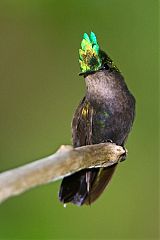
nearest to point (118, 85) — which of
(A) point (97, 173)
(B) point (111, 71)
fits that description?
(B) point (111, 71)

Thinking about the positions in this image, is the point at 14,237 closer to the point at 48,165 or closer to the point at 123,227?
the point at 123,227

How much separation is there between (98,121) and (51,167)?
940 millimetres

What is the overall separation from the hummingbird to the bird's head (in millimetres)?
17

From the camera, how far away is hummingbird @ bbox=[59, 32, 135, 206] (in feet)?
8.23

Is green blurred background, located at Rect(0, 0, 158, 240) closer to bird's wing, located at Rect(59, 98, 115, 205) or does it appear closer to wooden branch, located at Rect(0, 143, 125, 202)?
bird's wing, located at Rect(59, 98, 115, 205)

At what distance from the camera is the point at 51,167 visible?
5.33 feet

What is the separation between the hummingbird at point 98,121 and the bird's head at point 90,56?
0.06 ft

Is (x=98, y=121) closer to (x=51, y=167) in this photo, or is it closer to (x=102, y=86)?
(x=102, y=86)

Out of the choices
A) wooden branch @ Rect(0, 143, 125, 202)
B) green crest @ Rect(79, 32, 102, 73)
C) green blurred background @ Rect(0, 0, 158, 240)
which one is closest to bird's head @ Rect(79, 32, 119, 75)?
green crest @ Rect(79, 32, 102, 73)

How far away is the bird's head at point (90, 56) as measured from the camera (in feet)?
7.75

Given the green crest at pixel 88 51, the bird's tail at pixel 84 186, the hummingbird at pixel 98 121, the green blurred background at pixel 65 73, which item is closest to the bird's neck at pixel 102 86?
the hummingbird at pixel 98 121

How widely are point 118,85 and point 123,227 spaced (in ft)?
5.80

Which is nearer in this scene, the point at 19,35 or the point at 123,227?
the point at 123,227

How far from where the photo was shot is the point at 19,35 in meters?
4.34
